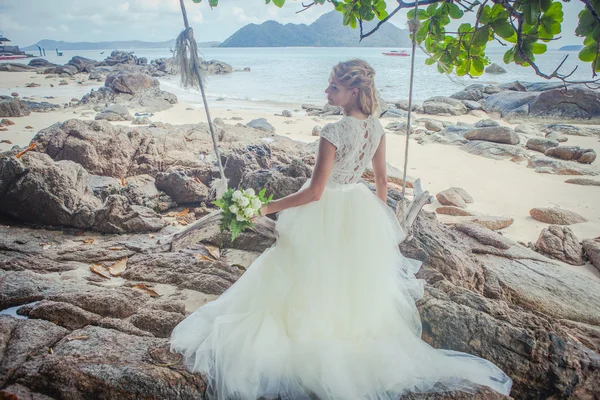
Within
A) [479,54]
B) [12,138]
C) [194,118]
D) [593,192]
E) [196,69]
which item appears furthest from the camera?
[194,118]

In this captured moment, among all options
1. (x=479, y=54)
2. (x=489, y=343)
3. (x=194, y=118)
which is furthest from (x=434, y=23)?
(x=194, y=118)

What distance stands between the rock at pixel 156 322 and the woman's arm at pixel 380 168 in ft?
5.14

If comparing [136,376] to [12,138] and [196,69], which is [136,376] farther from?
[12,138]

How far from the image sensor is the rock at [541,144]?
8695 millimetres

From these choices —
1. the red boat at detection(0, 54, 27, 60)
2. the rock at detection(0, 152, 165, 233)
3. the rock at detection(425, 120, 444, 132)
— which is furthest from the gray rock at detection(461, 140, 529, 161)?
the red boat at detection(0, 54, 27, 60)

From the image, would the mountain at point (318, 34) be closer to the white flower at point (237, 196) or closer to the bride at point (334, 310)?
the bride at point (334, 310)

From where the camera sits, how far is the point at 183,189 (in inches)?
177

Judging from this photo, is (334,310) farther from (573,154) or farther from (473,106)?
(473,106)

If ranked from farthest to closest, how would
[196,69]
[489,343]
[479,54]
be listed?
[479,54], [196,69], [489,343]

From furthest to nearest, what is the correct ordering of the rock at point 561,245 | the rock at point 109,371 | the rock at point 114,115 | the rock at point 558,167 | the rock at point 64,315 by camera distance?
the rock at point 114,115, the rock at point 558,167, the rock at point 561,245, the rock at point 64,315, the rock at point 109,371

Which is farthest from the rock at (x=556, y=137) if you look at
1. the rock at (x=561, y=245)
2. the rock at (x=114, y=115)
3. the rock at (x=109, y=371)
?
the rock at (x=114, y=115)

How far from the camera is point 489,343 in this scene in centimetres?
178

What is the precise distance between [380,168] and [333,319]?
1.08m

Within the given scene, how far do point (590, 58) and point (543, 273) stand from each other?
2.07m
